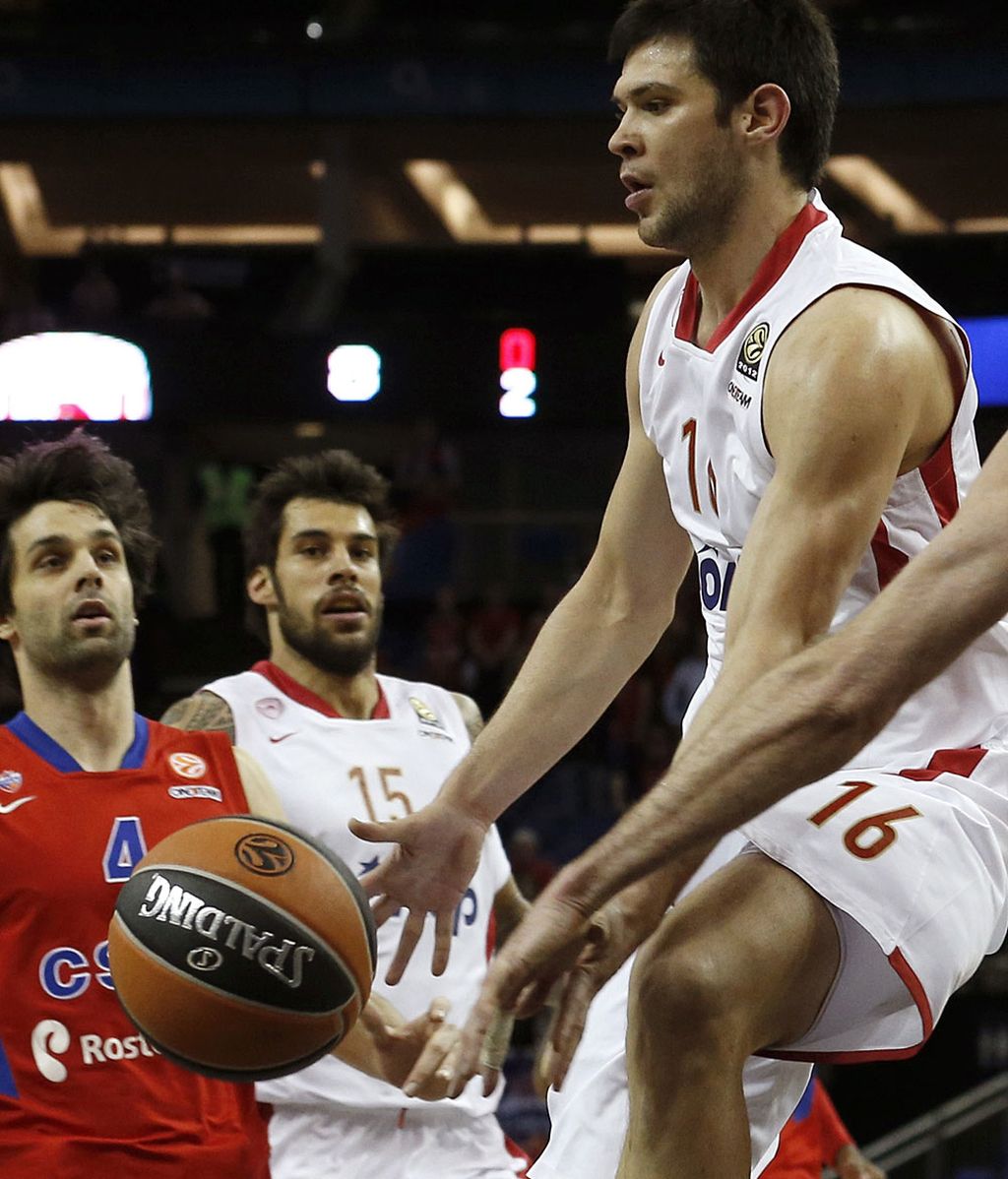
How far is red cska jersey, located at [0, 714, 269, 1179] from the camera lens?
375 centimetres

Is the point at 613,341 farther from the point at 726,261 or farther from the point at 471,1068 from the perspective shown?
the point at 471,1068

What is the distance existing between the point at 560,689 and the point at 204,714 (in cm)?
204

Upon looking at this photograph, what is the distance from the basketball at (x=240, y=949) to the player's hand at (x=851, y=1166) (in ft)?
9.31

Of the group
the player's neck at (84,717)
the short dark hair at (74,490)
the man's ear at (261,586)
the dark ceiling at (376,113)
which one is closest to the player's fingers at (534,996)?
the player's neck at (84,717)

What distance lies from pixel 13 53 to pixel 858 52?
6.06 metres

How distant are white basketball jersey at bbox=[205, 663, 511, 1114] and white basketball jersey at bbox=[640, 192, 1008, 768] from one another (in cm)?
197

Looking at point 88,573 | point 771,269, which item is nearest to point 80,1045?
point 88,573

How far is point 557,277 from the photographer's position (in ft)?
44.4

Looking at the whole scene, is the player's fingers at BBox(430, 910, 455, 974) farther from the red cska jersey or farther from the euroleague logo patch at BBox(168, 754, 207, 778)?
the euroleague logo patch at BBox(168, 754, 207, 778)

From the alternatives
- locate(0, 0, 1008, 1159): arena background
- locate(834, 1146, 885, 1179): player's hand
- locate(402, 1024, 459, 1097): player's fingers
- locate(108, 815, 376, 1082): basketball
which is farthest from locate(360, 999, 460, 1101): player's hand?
locate(0, 0, 1008, 1159): arena background

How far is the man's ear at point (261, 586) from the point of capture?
5445 mm

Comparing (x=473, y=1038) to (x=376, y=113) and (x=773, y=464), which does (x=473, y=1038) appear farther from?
(x=376, y=113)

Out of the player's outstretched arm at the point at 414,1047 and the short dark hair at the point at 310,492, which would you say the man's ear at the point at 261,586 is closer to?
the short dark hair at the point at 310,492

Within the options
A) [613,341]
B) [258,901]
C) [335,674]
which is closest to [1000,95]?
[613,341]
